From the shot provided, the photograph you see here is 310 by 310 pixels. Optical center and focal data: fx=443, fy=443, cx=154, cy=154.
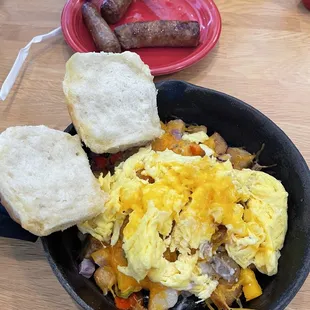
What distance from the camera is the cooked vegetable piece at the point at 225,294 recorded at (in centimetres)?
108

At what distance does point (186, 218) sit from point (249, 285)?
242mm

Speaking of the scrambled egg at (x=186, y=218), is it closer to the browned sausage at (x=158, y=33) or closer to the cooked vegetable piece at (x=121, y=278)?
the cooked vegetable piece at (x=121, y=278)

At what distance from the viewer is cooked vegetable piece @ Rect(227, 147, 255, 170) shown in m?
1.31

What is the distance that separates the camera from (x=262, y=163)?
1.31 metres

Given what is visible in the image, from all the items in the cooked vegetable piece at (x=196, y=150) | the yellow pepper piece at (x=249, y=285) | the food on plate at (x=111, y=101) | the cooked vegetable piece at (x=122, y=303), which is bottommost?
the cooked vegetable piece at (x=122, y=303)

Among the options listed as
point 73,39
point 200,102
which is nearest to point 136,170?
point 200,102

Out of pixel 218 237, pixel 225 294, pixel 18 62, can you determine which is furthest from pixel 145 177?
pixel 18 62

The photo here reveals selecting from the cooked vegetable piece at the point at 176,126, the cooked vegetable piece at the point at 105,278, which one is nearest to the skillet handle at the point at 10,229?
the cooked vegetable piece at the point at 105,278

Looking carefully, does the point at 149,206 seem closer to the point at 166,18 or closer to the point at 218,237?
the point at 218,237

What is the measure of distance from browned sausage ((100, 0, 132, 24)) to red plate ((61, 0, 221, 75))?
0.04 m

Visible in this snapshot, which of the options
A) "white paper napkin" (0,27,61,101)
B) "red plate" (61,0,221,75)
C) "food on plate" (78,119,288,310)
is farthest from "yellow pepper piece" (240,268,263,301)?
"white paper napkin" (0,27,61,101)

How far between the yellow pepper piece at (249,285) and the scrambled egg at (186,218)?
0.10 feet

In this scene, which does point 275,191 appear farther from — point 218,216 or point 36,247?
point 36,247

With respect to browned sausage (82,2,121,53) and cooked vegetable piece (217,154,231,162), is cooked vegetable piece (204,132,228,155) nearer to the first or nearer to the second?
cooked vegetable piece (217,154,231,162)
